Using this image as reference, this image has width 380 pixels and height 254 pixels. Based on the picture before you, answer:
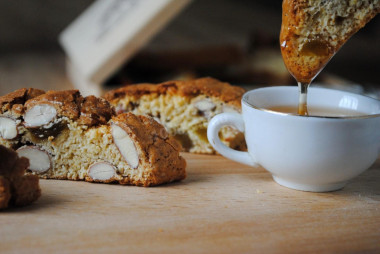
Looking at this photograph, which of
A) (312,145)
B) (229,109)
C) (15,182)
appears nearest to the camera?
(15,182)

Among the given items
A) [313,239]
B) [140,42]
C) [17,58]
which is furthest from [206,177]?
[17,58]

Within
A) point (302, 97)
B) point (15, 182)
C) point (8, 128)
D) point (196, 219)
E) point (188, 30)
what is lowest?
point (196, 219)

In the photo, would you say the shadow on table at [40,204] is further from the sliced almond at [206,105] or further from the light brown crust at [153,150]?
the sliced almond at [206,105]

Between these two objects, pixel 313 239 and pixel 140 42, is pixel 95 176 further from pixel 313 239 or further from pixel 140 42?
pixel 140 42

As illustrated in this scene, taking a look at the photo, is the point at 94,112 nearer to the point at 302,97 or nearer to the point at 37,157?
the point at 37,157

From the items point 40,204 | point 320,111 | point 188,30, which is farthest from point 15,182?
point 188,30

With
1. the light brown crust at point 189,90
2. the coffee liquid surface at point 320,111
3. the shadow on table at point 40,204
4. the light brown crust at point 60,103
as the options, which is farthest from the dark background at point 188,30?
the shadow on table at point 40,204

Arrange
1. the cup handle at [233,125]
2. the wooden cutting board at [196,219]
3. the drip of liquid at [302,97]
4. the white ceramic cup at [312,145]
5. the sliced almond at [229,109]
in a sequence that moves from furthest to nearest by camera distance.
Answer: the sliced almond at [229,109], the cup handle at [233,125], the drip of liquid at [302,97], the white ceramic cup at [312,145], the wooden cutting board at [196,219]
